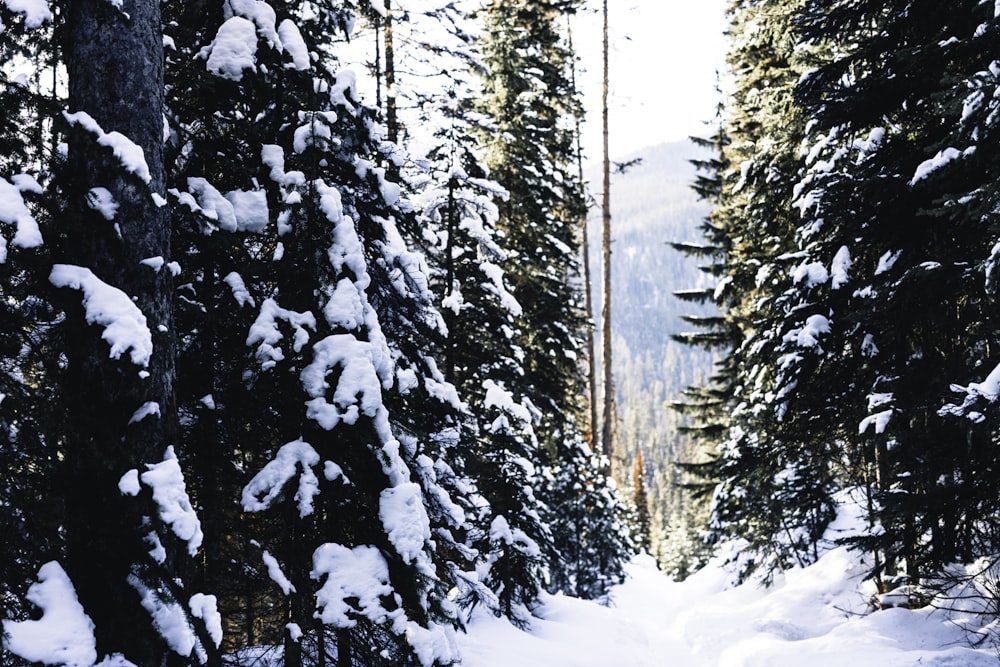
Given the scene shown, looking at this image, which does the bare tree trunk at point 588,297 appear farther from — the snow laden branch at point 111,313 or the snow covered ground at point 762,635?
the snow laden branch at point 111,313

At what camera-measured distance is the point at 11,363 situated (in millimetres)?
3613

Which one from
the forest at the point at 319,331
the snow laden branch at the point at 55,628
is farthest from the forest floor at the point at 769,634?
the snow laden branch at the point at 55,628

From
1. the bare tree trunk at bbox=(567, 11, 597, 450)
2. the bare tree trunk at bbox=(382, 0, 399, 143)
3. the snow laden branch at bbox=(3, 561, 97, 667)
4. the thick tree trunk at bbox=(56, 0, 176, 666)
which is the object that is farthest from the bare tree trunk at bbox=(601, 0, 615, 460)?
the snow laden branch at bbox=(3, 561, 97, 667)

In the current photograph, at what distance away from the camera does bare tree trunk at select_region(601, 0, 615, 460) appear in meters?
21.1

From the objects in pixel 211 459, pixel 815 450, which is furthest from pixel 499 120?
pixel 211 459

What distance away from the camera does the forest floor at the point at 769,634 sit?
718 cm

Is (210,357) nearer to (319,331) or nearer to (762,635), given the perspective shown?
(319,331)

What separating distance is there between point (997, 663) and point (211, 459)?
7.67 metres

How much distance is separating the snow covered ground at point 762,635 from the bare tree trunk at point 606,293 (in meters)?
7.89

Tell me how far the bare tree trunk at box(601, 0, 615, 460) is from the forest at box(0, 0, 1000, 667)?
10.3 m

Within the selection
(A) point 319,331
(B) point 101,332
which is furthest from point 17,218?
(A) point 319,331

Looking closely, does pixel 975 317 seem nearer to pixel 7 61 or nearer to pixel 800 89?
pixel 800 89

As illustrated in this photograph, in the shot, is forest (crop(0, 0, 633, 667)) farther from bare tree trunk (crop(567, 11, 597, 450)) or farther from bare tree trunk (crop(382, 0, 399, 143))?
bare tree trunk (crop(567, 11, 597, 450))

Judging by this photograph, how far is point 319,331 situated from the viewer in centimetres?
512
